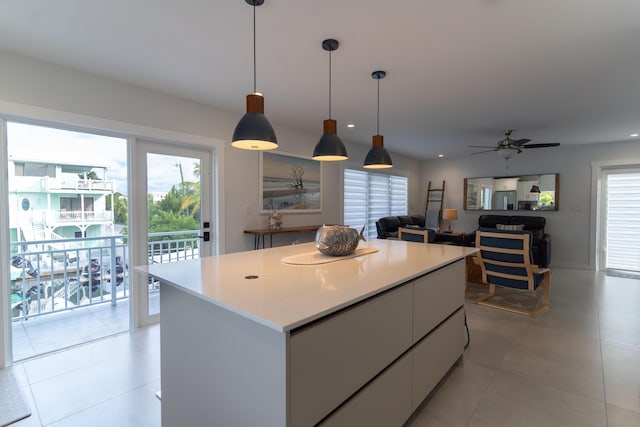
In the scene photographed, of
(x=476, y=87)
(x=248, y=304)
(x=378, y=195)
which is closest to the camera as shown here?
(x=248, y=304)

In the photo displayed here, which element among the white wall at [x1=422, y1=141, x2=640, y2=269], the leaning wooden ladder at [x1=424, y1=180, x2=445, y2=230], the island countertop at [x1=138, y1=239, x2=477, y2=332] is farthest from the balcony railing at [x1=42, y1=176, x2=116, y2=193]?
the white wall at [x1=422, y1=141, x2=640, y2=269]

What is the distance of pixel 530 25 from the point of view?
1955 millimetres

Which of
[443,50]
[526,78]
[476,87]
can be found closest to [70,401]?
[443,50]

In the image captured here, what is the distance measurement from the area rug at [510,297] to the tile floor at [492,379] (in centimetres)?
44

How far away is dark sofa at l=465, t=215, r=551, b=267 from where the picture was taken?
5.45m

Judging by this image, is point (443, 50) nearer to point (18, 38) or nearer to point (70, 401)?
point (18, 38)

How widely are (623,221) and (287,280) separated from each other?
711cm

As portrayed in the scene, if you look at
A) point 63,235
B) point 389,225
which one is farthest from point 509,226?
point 63,235

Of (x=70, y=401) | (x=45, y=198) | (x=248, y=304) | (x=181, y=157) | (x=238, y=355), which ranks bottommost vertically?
(x=70, y=401)

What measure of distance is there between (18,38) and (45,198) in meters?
1.36

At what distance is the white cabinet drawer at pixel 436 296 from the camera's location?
69.9 inches

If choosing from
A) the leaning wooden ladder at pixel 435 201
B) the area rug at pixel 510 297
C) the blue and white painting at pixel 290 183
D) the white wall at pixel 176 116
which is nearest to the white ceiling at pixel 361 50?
the white wall at pixel 176 116

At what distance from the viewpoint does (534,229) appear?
604cm

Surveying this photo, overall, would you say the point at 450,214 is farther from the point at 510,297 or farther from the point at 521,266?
the point at 521,266
